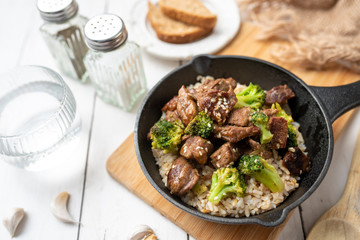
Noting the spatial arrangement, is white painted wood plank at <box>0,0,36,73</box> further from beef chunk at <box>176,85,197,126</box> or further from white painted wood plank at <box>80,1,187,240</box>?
beef chunk at <box>176,85,197,126</box>

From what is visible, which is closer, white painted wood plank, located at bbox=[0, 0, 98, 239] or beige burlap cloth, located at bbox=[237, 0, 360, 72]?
white painted wood plank, located at bbox=[0, 0, 98, 239]

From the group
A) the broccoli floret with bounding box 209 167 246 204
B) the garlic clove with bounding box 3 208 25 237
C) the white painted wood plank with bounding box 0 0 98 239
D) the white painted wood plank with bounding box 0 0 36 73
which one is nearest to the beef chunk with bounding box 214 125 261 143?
the broccoli floret with bounding box 209 167 246 204

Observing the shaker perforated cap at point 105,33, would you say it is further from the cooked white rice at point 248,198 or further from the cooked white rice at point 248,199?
the cooked white rice at point 248,199

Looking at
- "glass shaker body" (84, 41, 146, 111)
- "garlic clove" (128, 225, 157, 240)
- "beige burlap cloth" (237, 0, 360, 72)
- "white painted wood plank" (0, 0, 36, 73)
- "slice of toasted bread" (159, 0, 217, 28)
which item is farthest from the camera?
"white painted wood plank" (0, 0, 36, 73)

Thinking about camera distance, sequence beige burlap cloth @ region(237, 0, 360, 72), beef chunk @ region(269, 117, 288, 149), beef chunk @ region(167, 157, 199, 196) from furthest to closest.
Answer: beige burlap cloth @ region(237, 0, 360, 72) → beef chunk @ region(269, 117, 288, 149) → beef chunk @ region(167, 157, 199, 196)


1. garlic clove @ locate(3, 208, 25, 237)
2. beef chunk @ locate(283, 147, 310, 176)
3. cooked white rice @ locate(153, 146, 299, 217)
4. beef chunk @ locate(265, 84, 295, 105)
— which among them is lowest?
garlic clove @ locate(3, 208, 25, 237)

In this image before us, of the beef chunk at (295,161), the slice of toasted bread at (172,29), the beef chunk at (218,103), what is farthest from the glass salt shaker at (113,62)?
the beef chunk at (295,161)

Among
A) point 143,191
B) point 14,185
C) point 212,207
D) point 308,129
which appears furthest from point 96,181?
point 308,129

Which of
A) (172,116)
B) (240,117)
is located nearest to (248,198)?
(240,117)

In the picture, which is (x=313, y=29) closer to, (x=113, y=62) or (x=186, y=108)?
(x=186, y=108)
